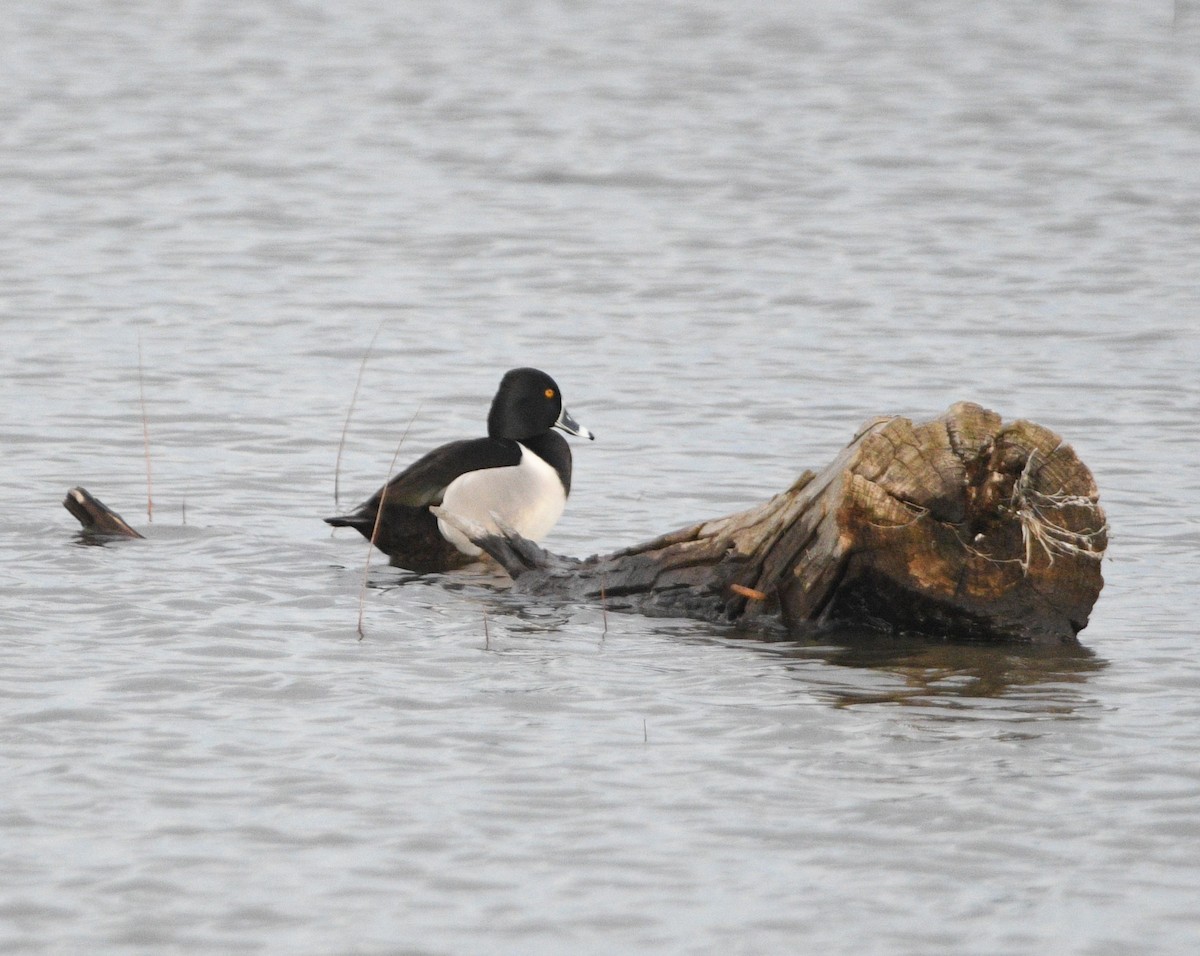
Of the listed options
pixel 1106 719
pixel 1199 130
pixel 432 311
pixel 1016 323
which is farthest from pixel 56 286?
pixel 1199 130

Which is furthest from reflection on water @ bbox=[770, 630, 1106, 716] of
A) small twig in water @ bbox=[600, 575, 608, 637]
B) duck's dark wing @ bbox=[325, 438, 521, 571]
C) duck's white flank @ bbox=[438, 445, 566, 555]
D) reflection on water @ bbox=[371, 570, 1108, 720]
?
duck's dark wing @ bbox=[325, 438, 521, 571]

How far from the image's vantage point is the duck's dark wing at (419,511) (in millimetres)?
10727

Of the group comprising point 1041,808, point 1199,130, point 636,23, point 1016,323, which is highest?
point 636,23

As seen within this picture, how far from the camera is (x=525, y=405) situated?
11.6 m

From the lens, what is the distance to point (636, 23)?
38.2m

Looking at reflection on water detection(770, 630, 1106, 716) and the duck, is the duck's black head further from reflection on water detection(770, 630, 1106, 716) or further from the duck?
reflection on water detection(770, 630, 1106, 716)

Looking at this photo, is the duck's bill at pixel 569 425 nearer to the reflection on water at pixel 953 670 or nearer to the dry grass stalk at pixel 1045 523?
the reflection on water at pixel 953 670

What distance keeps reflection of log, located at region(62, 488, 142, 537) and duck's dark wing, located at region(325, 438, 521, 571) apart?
115 cm

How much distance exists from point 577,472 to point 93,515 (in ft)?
11.4

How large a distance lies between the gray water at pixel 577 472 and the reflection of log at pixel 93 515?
0.69ft

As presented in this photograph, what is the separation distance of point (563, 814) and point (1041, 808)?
1.61 m

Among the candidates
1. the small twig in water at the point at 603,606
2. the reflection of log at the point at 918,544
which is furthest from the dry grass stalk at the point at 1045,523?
the small twig in water at the point at 603,606

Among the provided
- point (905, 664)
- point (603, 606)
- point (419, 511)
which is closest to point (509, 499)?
point (419, 511)

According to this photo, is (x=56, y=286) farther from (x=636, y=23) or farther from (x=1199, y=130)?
(x=636, y=23)
